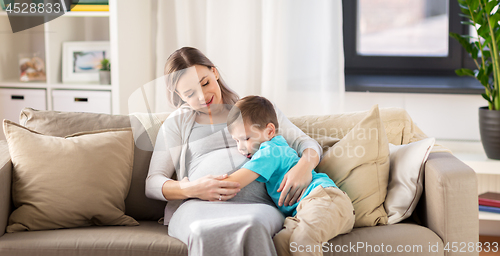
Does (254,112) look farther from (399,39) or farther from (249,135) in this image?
(399,39)

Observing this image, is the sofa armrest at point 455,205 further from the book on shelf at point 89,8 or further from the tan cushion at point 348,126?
the book on shelf at point 89,8

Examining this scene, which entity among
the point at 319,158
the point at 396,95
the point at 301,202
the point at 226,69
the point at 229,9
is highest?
the point at 229,9

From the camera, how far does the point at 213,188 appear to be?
138cm

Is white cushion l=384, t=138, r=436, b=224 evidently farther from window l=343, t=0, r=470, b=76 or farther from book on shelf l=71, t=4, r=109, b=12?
book on shelf l=71, t=4, r=109, b=12

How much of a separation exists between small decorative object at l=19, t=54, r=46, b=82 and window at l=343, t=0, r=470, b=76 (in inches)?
73.4

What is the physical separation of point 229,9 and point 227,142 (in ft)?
4.02

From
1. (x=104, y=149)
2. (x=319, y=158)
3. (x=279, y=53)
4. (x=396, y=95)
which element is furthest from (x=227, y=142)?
(x=396, y=95)

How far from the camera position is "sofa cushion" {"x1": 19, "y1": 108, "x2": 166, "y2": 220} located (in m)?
1.62

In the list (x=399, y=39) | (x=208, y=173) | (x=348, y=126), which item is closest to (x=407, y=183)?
(x=348, y=126)

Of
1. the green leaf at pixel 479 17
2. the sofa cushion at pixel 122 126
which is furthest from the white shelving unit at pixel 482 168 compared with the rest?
the sofa cushion at pixel 122 126

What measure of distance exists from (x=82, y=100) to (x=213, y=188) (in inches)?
57.0

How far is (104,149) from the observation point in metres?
1.55

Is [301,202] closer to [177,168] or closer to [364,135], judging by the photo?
[364,135]

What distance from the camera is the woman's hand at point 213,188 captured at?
1.36 metres
